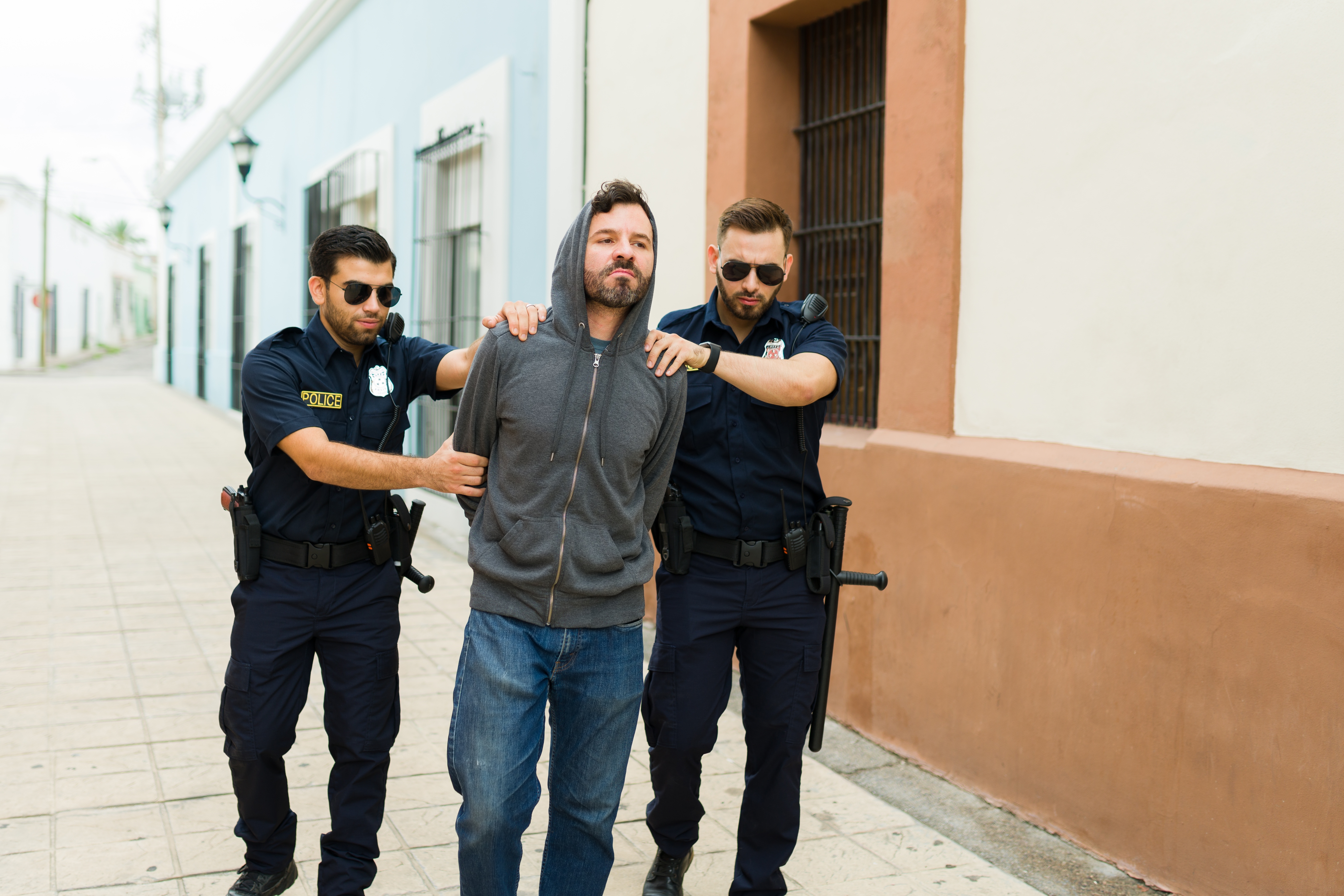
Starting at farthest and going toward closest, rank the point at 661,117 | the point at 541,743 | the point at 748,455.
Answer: the point at 661,117 → the point at 748,455 → the point at 541,743

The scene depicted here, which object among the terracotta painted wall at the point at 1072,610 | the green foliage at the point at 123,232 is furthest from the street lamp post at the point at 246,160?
the green foliage at the point at 123,232

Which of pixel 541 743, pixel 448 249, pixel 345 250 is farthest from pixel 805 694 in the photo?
pixel 448 249

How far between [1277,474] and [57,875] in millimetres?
3634

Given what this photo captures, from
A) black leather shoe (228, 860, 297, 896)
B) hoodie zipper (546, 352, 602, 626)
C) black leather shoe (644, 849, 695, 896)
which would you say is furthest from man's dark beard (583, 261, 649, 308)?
black leather shoe (228, 860, 297, 896)

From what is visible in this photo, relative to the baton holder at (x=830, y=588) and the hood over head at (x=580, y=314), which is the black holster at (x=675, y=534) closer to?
the baton holder at (x=830, y=588)

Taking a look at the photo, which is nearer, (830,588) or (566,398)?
(566,398)

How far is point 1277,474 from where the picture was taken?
3129 mm

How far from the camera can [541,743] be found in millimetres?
2641

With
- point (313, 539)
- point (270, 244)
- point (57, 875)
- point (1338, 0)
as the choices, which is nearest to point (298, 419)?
point (313, 539)

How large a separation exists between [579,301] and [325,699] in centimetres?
136

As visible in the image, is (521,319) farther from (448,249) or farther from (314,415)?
(448,249)

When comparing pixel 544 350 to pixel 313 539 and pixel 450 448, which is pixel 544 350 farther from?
pixel 313 539

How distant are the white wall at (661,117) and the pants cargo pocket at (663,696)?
2846mm

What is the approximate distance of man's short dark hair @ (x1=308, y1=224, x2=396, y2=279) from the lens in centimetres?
310
